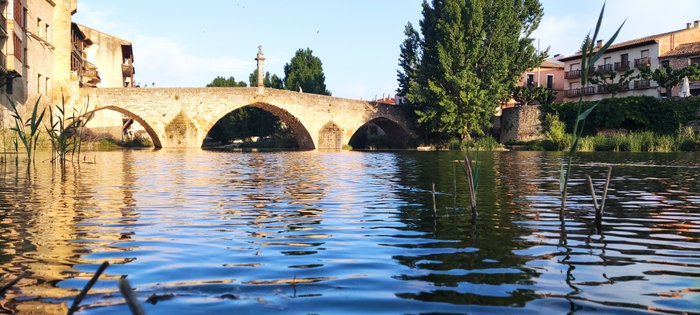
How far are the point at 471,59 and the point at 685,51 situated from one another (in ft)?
57.7

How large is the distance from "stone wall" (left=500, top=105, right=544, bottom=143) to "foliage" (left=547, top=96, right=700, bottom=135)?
4022 millimetres

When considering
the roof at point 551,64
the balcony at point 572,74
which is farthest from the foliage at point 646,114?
the roof at point 551,64

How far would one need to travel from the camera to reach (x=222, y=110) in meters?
40.2

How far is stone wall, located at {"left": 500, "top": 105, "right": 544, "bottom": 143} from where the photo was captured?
42438mm

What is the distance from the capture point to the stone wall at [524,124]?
139 ft

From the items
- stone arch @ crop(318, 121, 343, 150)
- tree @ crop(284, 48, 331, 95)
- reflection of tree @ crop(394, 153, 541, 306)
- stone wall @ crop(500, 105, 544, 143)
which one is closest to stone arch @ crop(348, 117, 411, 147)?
stone arch @ crop(318, 121, 343, 150)

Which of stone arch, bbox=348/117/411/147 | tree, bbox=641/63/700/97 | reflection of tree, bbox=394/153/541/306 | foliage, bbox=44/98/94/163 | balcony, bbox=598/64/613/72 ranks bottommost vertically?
reflection of tree, bbox=394/153/541/306

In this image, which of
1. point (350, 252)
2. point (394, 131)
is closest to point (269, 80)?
point (394, 131)

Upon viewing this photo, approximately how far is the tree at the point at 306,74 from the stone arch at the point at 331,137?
1533 centimetres

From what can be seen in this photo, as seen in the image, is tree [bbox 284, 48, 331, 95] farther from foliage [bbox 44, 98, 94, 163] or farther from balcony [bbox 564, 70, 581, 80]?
foliage [bbox 44, 98, 94, 163]

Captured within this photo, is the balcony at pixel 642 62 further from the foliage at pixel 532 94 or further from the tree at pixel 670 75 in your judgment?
the foliage at pixel 532 94

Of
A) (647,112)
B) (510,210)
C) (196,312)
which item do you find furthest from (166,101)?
(196,312)

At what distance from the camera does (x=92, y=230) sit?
5230 millimetres

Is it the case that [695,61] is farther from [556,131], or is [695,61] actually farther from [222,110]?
[222,110]
